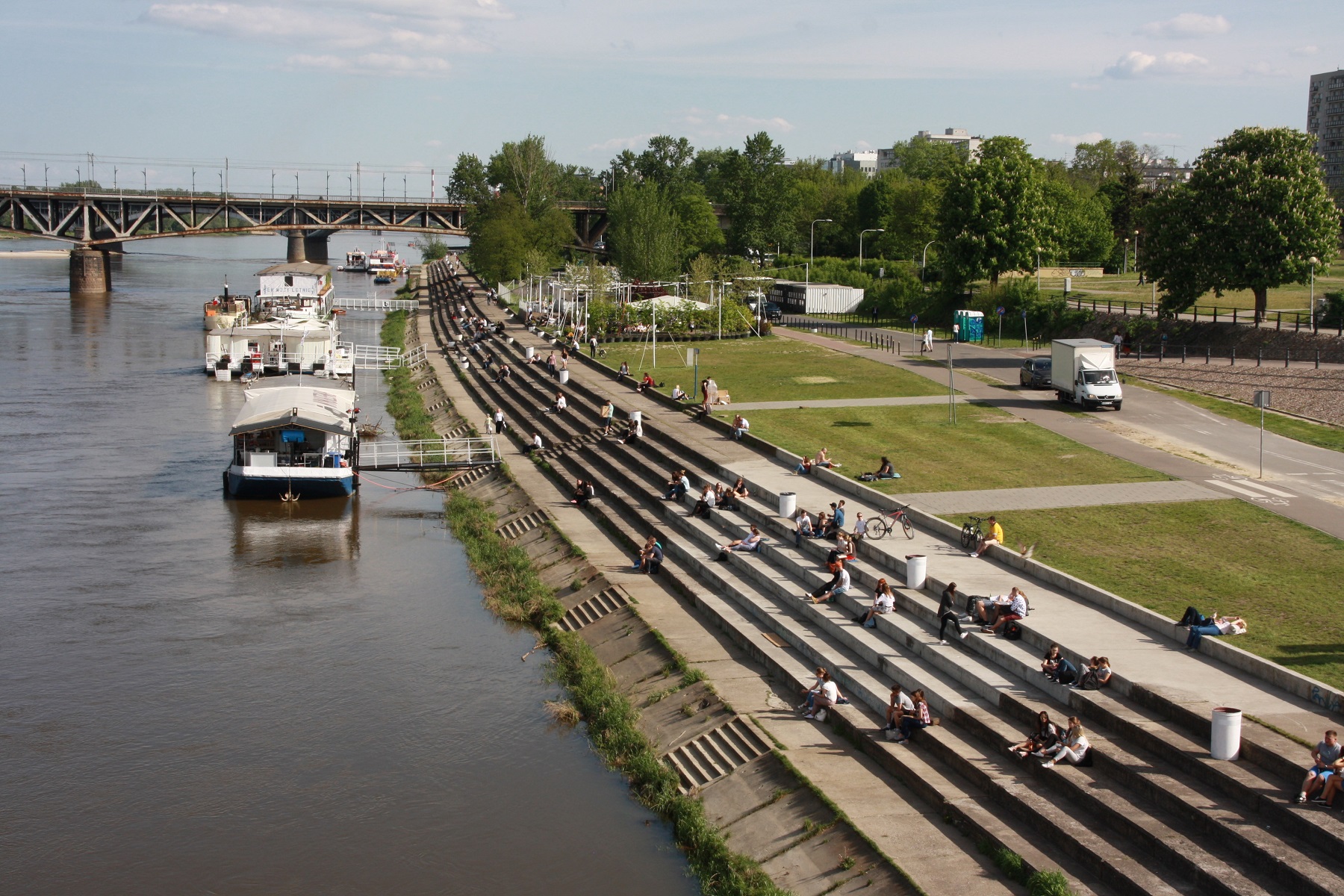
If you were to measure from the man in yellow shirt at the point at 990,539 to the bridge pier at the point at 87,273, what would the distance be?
124105 mm

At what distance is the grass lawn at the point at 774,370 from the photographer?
49000 mm

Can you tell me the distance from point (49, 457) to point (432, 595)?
23.0 meters

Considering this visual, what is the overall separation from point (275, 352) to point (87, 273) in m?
71.3

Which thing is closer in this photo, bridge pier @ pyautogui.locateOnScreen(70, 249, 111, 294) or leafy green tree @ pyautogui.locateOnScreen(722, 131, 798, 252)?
leafy green tree @ pyautogui.locateOnScreen(722, 131, 798, 252)

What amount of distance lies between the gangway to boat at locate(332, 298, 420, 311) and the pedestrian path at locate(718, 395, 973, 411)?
3007 inches

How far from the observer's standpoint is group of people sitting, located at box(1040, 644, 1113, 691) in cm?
1922

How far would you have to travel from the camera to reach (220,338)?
70625 millimetres

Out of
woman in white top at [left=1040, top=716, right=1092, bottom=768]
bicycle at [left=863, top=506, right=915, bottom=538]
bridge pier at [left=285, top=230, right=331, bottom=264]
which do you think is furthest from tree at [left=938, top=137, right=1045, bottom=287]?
bridge pier at [left=285, top=230, right=331, bottom=264]

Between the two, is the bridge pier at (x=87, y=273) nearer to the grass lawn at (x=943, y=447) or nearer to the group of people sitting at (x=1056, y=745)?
the grass lawn at (x=943, y=447)

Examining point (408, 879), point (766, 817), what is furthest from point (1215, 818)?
point (408, 879)

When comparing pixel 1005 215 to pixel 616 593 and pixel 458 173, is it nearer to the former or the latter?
pixel 616 593

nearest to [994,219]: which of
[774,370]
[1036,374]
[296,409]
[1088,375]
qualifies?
[774,370]

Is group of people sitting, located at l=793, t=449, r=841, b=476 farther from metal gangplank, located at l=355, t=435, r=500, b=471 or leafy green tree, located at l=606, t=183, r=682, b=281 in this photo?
leafy green tree, located at l=606, t=183, r=682, b=281

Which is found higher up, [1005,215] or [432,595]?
[1005,215]
